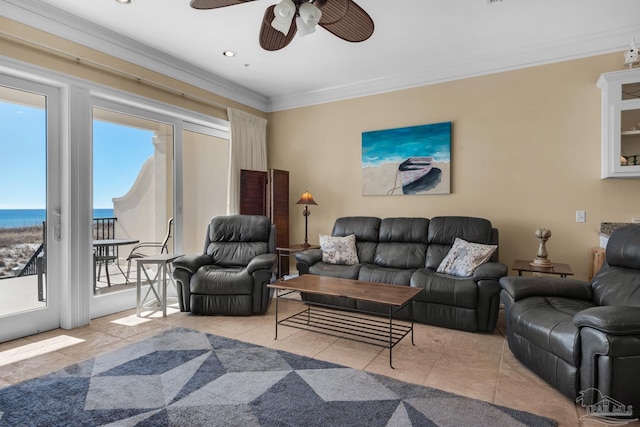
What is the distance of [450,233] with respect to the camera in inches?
154

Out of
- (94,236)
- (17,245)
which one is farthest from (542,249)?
(17,245)

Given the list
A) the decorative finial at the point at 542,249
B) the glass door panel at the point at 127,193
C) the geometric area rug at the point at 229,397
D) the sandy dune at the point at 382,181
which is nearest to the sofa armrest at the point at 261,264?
the geometric area rug at the point at 229,397

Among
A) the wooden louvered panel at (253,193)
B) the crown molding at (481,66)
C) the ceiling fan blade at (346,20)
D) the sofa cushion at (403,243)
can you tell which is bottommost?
the sofa cushion at (403,243)

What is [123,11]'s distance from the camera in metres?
3.13

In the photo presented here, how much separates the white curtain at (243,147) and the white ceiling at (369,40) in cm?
52

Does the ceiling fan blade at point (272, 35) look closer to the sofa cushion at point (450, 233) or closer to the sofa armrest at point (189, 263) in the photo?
the sofa armrest at point (189, 263)

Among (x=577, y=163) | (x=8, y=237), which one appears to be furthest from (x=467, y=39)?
(x=8, y=237)

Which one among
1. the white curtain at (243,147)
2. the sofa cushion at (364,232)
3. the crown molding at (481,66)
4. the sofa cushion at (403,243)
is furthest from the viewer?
the white curtain at (243,147)

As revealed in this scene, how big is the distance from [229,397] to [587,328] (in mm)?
2036

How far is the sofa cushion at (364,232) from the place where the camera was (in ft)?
14.1

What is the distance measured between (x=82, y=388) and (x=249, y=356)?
105cm

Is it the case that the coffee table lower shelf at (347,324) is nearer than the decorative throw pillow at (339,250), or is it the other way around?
the coffee table lower shelf at (347,324)

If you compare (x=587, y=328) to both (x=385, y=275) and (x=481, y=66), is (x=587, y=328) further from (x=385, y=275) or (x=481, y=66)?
(x=481, y=66)

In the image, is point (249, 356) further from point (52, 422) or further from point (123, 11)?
point (123, 11)
